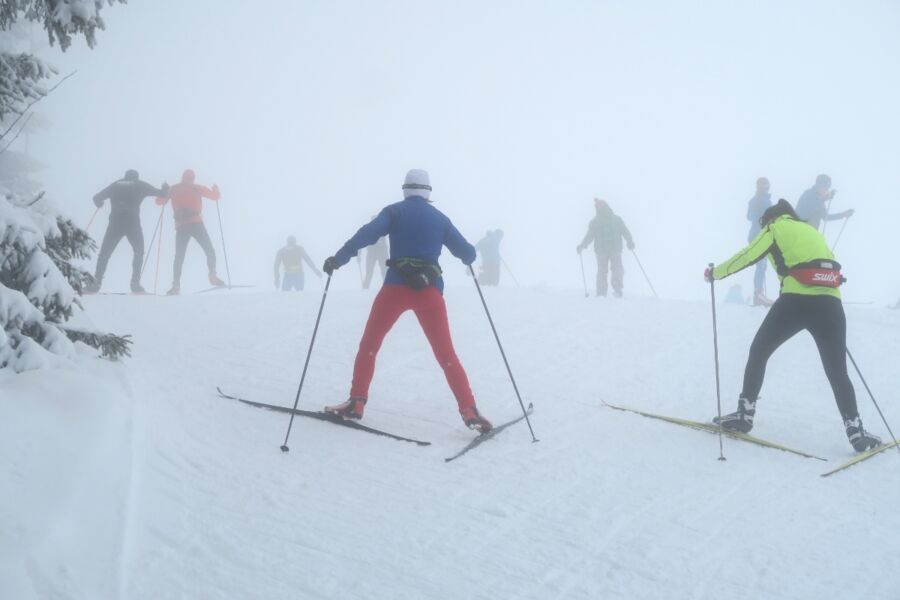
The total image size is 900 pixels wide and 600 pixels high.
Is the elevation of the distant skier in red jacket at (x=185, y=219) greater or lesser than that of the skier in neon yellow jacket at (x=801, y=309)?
greater

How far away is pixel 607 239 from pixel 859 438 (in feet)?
31.5

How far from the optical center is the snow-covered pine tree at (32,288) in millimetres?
3883

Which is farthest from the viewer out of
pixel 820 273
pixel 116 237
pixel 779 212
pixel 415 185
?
pixel 116 237

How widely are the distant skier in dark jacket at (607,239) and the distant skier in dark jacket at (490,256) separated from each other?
4.99 metres

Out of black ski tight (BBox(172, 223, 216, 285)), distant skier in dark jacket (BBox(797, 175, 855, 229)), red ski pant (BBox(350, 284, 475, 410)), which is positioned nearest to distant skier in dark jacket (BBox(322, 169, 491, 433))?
red ski pant (BBox(350, 284, 475, 410))

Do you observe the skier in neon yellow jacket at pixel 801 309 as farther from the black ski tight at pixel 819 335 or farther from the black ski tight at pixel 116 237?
the black ski tight at pixel 116 237

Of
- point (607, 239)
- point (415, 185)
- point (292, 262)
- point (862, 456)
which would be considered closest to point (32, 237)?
point (415, 185)

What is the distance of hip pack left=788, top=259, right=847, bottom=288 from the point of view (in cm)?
496

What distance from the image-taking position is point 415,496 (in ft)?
12.1

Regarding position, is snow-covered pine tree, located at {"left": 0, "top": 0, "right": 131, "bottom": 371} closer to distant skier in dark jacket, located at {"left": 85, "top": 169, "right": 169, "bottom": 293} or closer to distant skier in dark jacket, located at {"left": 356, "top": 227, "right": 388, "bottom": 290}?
distant skier in dark jacket, located at {"left": 85, "top": 169, "right": 169, "bottom": 293}

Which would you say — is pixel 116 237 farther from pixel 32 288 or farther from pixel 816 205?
pixel 816 205

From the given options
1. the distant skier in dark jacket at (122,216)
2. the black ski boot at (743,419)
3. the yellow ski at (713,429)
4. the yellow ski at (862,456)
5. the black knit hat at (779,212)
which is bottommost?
the yellow ski at (862,456)

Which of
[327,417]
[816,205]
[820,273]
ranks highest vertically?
[816,205]

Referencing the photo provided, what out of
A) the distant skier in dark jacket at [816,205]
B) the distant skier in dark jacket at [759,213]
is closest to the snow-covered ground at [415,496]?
the distant skier in dark jacket at [759,213]
